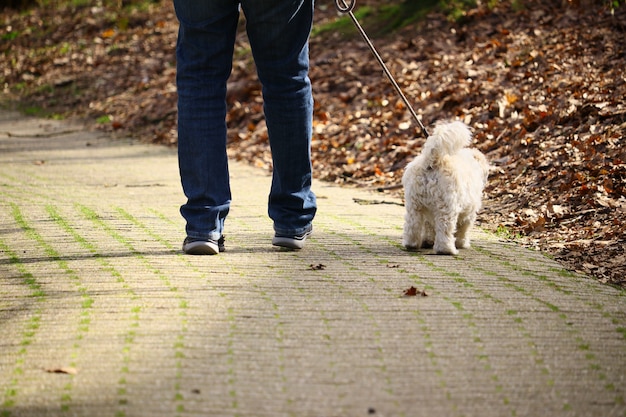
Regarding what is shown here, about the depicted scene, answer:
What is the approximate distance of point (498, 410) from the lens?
2713 millimetres

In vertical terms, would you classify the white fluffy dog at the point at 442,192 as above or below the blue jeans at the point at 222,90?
below

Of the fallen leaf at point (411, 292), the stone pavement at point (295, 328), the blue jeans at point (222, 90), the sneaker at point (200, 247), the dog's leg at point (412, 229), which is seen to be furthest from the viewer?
the dog's leg at point (412, 229)

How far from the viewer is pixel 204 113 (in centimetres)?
443

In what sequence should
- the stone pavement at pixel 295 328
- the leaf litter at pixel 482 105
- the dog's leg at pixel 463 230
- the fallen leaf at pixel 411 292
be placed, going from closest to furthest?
the stone pavement at pixel 295 328 < the fallen leaf at pixel 411 292 < the dog's leg at pixel 463 230 < the leaf litter at pixel 482 105

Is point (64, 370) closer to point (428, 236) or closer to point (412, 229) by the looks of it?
point (412, 229)

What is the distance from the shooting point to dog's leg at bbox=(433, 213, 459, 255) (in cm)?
477

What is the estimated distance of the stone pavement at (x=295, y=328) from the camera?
2.79m

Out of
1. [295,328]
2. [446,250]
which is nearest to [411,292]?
[295,328]

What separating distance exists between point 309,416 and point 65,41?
60.3ft

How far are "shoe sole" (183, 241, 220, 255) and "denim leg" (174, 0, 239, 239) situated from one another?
40mm

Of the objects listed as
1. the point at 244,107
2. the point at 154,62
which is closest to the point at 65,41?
the point at 154,62

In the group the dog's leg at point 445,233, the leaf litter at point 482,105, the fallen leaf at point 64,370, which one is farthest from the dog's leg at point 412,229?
the fallen leaf at point 64,370


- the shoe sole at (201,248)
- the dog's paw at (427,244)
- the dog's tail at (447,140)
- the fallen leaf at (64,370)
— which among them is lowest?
the dog's paw at (427,244)

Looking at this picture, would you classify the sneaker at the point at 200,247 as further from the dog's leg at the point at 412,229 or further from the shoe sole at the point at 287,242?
the dog's leg at the point at 412,229
